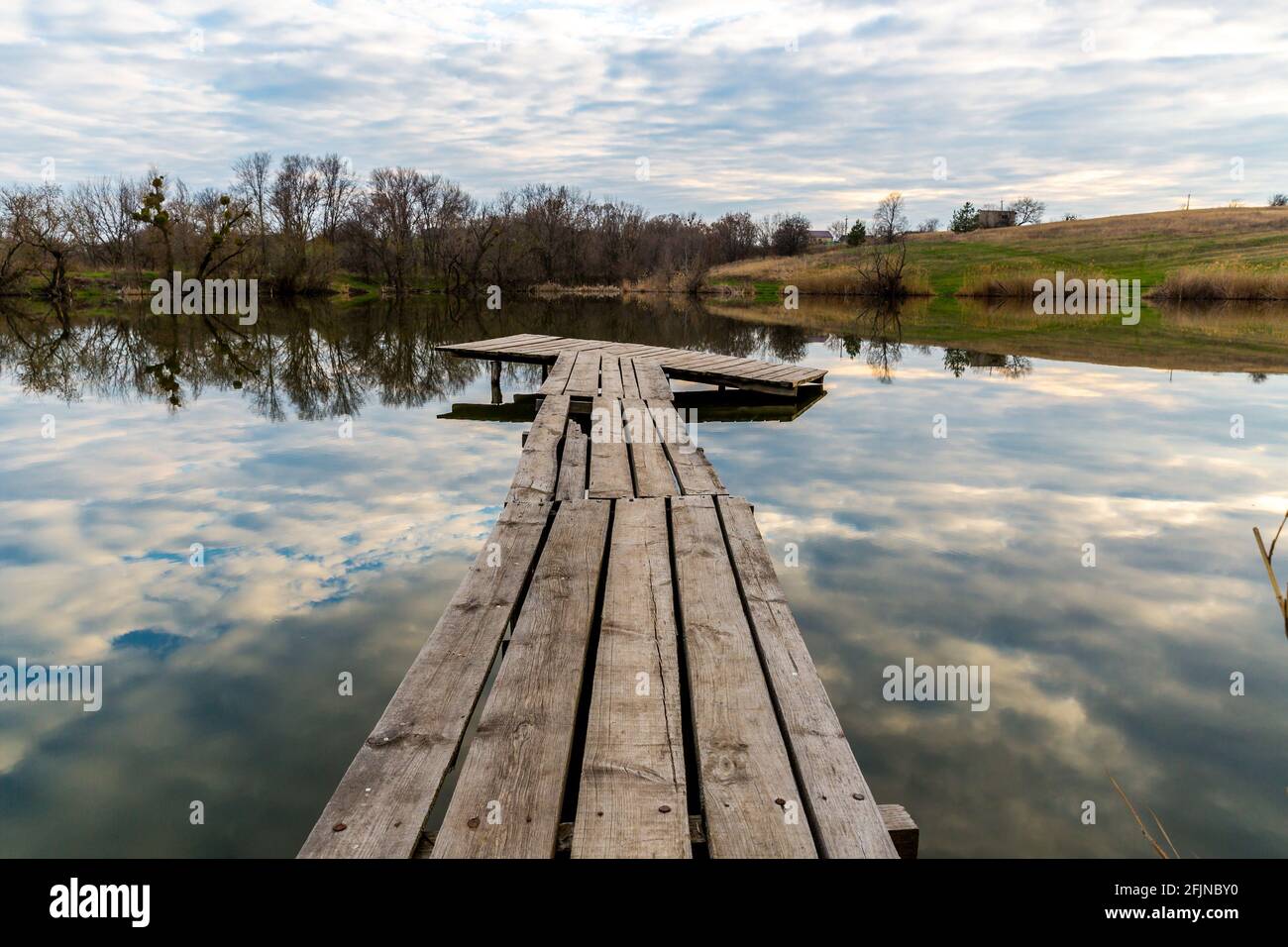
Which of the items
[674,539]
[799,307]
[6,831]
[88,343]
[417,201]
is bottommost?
[6,831]

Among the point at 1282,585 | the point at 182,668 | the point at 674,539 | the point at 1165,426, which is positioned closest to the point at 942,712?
the point at 674,539

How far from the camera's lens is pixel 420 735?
2695 millimetres

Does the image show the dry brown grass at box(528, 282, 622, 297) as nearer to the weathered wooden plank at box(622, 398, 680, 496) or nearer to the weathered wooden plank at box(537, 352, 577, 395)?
the weathered wooden plank at box(537, 352, 577, 395)

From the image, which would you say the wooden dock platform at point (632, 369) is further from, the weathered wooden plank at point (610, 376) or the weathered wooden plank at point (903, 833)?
the weathered wooden plank at point (903, 833)

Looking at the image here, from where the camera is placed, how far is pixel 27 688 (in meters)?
3.79

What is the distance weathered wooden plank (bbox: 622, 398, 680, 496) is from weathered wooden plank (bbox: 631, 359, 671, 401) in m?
1.02

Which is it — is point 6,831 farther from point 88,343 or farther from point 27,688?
point 88,343

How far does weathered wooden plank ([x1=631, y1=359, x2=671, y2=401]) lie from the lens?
10414 millimetres

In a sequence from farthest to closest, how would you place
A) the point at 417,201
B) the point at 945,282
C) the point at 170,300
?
the point at 417,201 → the point at 945,282 → the point at 170,300

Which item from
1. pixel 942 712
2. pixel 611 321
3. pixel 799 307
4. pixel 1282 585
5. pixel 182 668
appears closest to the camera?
pixel 942 712

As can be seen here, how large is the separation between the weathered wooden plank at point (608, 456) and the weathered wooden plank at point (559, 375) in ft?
3.72

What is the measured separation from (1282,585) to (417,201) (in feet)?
204

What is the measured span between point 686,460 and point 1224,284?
33.7 metres

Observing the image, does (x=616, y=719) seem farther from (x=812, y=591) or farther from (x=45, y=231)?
(x=45, y=231)
